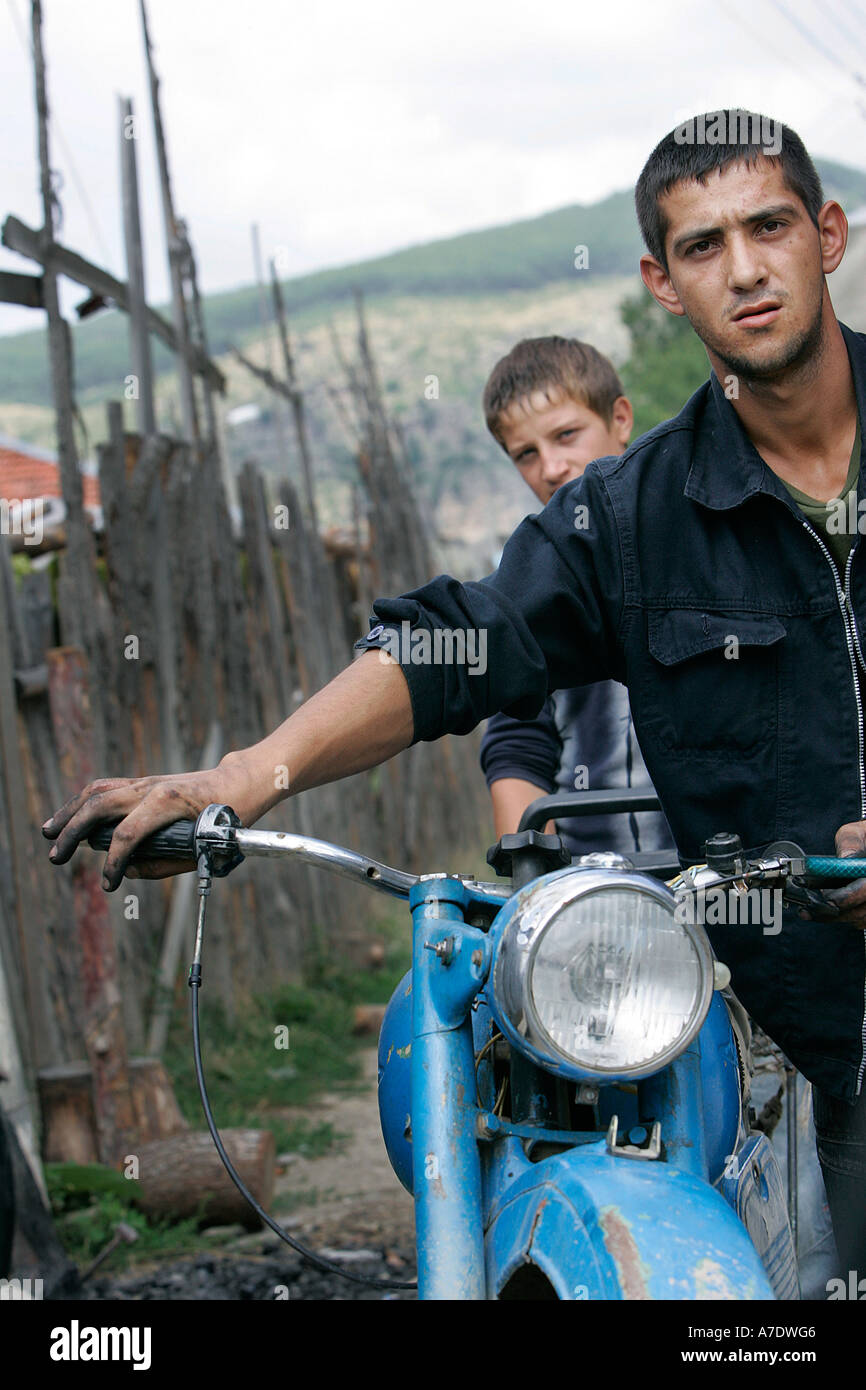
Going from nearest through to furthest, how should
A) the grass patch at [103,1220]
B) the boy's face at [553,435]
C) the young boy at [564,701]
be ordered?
the young boy at [564,701] < the boy's face at [553,435] < the grass patch at [103,1220]

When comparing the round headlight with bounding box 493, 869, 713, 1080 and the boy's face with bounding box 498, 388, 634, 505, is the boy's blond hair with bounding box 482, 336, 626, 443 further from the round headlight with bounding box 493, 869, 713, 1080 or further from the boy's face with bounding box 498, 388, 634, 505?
the round headlight with bounding box 493, 869, 713, 1080

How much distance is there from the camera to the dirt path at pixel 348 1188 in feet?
14.3

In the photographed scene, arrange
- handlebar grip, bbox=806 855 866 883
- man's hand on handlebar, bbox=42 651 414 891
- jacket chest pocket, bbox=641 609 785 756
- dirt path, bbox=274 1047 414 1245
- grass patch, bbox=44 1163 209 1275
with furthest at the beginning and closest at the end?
dirt path, bbox=274 1047 414 1245
grass patch, bbox=44 1163 209 1275
jacket chest pocket, bbox=641 609 785 756
man's hand on handlebar, bbox=42 651 414 891
handlebar grip, bbox=806 855 866 883

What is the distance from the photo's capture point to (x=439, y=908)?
1.60m

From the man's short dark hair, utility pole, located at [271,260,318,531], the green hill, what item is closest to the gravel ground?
the man's short dark hair

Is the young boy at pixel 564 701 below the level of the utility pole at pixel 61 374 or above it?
below

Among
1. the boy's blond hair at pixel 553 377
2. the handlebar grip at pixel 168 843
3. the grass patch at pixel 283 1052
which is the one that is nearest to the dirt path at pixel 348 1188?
the grass patch at pixel 283 1052

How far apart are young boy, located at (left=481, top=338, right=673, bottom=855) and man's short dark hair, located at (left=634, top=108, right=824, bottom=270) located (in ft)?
2.14

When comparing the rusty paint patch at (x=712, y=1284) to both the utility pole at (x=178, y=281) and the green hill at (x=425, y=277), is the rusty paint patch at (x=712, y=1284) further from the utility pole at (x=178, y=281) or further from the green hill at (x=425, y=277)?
the green hill at (x=425, y=277)

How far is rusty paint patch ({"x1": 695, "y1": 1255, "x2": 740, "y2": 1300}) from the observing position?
131cm

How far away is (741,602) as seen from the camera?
2.07m
